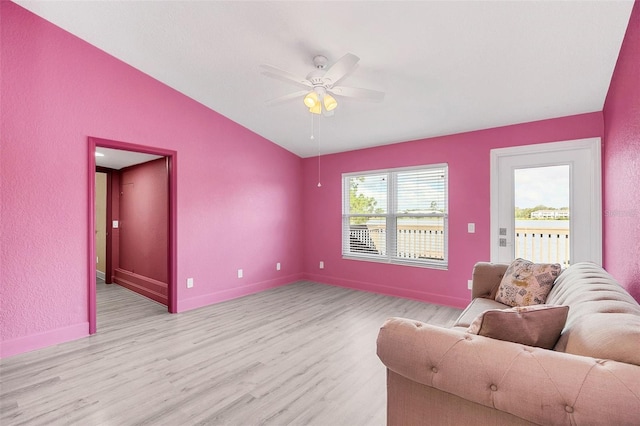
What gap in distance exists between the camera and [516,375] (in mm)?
1000

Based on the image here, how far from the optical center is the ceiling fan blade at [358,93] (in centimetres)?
249

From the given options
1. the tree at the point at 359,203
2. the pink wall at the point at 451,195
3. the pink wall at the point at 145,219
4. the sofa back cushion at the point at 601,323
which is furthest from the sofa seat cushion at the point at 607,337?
the pink wall at the point at 145,219

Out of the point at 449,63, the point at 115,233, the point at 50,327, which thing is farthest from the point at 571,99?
the point at 115,233

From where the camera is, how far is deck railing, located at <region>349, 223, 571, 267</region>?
131 inches

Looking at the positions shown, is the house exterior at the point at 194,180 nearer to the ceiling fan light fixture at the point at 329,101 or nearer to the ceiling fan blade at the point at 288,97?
the ceiling fan blade at the point at 288,97

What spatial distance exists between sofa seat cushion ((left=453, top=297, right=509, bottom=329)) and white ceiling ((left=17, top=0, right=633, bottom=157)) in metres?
2.05

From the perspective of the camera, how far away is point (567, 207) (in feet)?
10.8

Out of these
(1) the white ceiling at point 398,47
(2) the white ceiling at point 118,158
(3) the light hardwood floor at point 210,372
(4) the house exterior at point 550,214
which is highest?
(1) the white ceiling at point 398,47

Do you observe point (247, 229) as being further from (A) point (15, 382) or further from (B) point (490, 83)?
(B) point (490, 83)

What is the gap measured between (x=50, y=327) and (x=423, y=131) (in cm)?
473

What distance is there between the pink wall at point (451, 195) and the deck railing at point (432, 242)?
0.74ft

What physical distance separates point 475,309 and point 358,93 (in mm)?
2035

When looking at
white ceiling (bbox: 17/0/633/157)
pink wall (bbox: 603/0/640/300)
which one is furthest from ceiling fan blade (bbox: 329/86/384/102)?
pink wall (bbox: 603/0/640/300)

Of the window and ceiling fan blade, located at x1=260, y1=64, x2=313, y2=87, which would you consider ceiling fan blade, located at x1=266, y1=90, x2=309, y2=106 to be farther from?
the window
